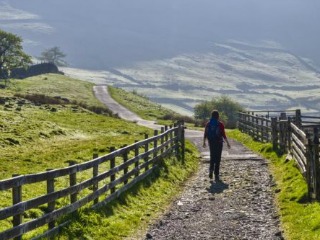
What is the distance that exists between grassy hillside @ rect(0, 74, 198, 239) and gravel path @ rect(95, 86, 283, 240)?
64 centimetres

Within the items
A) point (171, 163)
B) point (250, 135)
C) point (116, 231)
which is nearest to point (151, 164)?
point (171, 163)

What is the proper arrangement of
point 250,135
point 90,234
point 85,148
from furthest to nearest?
1. point 250,135
2. point 85,148
3. point 90,234

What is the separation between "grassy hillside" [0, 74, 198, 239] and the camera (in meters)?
13.3

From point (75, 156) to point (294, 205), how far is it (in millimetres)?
13741

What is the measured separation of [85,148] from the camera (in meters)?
30.0

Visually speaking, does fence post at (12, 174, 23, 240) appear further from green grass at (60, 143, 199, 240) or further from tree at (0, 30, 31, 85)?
tree at (0, 30, 31, 85)

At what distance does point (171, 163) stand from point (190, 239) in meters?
11.2

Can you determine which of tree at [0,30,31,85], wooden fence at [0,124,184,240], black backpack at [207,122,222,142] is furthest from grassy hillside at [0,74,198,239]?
tree at [0,30,31,85]

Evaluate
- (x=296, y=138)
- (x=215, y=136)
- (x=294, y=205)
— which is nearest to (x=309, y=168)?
(x=294, y=205)

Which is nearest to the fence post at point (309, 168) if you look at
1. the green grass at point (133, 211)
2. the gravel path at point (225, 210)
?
the gravel path at point (225, 210)

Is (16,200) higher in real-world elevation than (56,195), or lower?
higher

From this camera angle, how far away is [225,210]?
15.6 meters

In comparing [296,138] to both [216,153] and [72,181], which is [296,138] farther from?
[72,181]

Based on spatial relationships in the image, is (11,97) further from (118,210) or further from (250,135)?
(118,210)
